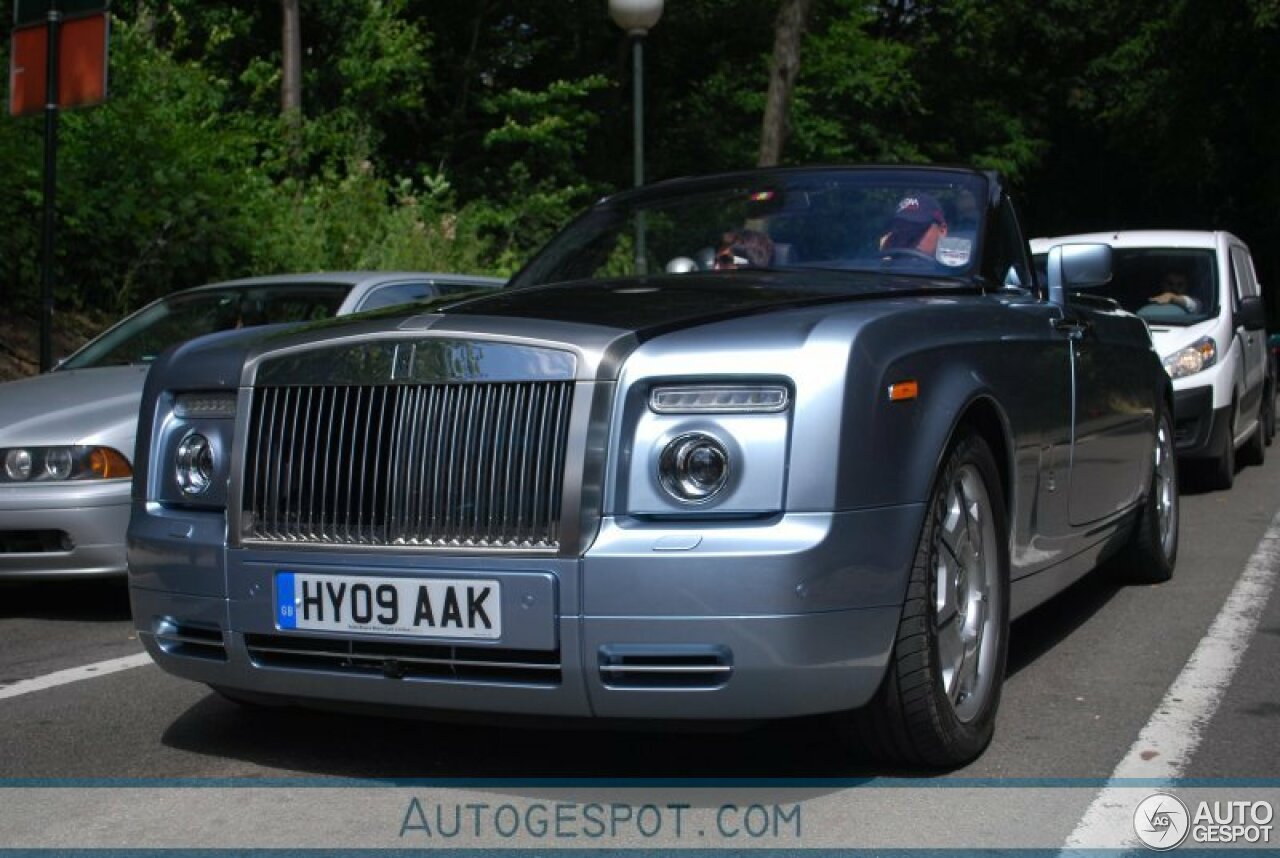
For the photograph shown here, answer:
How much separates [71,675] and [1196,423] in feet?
24.6

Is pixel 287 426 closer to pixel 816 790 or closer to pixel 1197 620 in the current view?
pixel 816 790

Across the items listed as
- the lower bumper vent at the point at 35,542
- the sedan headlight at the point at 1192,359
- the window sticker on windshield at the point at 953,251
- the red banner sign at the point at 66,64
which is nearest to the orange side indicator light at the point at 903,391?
the window sticker on windshield at the point at 953,251

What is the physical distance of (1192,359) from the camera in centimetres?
1125

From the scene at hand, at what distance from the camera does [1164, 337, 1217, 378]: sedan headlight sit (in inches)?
441

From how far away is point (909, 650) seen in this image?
412 cm

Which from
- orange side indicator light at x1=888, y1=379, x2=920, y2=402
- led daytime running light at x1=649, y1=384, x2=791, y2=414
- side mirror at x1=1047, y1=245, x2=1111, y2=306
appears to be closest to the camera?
led daytime running light at x1=649, y1=384, x2=791, y2=414

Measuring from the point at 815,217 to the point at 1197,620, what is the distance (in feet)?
7.49

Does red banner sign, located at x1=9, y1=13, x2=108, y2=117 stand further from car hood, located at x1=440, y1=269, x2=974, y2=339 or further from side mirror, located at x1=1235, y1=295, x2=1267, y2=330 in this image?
side mirror, located at x1=1235, y1=295, x2=1267, y2=330

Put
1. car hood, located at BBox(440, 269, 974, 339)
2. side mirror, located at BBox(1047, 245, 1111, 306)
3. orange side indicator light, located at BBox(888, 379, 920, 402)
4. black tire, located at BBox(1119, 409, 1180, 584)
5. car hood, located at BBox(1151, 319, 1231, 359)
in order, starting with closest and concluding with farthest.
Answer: orange side indicator light, located at BBox(888, 379, 920, 402) → car hood, located at BBox(440, 269, 974, 339) → side mirror, located at BBox(1047, 245, 1111, 306) → black tire, located at BBox(1119, 409, 1180, 584) → car hood, located at BBox(1151, 319, 1231, 359)

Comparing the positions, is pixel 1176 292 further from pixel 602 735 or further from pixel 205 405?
pixel 205 405

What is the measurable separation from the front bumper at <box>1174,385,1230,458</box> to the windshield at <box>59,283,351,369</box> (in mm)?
5483

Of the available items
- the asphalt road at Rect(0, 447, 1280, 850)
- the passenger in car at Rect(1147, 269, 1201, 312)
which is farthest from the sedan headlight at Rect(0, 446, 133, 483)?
the passenger in car at Rect(1147, 269, 1201, 312)

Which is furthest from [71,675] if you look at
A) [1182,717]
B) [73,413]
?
[1182,717]

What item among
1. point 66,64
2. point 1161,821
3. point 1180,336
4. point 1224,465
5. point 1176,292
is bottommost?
point 1224,465
